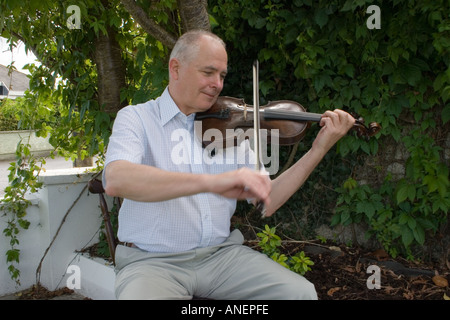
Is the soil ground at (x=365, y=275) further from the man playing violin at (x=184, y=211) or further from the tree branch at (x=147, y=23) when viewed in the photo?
the tree branch at (x=147, y=23)

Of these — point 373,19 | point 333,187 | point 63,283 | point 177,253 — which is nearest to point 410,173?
point 333,187

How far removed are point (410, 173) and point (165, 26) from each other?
1569mm

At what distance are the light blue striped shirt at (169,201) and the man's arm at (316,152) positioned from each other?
199 mm

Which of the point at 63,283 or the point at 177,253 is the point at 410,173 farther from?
the point at 63,283

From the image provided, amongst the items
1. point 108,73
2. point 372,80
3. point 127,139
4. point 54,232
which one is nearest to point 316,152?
point 127,139

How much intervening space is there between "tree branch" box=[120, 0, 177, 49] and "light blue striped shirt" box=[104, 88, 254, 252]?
70 centimetres

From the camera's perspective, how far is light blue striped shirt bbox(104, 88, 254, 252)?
1.63m

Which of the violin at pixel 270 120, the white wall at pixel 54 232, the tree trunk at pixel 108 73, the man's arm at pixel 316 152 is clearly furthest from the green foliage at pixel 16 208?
the man's arm at pixel 316 152

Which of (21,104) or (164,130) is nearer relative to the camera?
(164,130)

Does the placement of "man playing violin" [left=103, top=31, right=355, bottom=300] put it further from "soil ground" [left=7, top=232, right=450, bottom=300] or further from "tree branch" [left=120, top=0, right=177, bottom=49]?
"soil ground" [left=7, top=232, right=450, bottom=300]

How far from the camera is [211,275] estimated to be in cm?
162

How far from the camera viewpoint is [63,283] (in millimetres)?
3307

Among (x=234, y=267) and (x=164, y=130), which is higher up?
(x=164, y=130)

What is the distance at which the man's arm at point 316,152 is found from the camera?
171 cm
